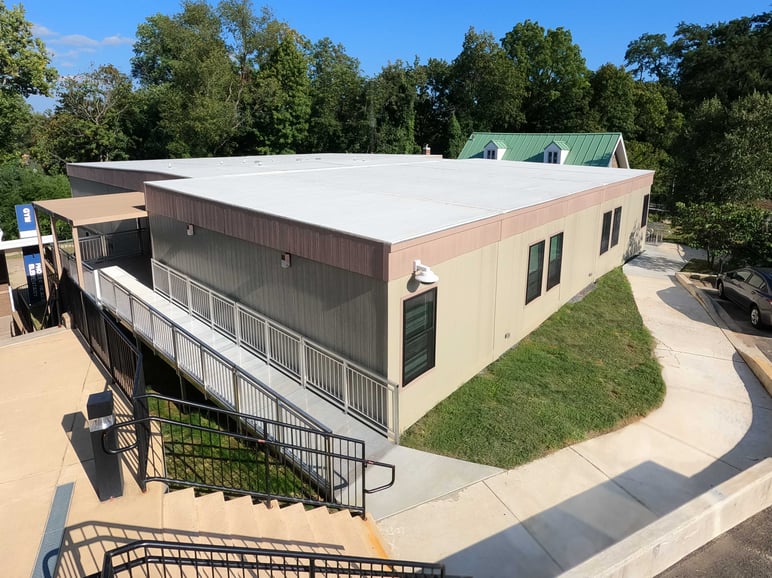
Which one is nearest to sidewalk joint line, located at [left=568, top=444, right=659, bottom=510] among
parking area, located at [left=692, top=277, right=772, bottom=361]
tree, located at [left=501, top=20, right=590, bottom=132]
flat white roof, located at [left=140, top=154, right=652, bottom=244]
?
flat white roof, located at [left=140, top=154, right=652, bottom=244]

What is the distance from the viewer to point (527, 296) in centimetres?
1123

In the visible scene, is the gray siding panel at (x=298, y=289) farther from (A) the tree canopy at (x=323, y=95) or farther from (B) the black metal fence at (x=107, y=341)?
(A) the tree canopy at (x=323, y=95)

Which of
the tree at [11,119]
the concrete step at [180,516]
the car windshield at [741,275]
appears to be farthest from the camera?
the tree at [11,119]

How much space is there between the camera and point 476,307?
30.5 feet

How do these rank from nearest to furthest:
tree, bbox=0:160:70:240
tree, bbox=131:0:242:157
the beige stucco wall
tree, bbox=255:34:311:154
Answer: the beige stucco wall
tree, bbox=0:160:70:240
tree, bbox=131:0:242:157
tree, bbox=255:34:311:154

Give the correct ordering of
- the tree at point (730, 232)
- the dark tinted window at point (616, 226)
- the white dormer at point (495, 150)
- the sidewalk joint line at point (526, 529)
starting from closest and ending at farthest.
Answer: the sidewalk joint line at point (526, 529)
the dark tinted window at point (616, 226)
the tree at point (730, 232)
the white dormer at point (495, 150)

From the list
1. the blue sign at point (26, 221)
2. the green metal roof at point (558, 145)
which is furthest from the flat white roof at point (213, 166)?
the green metal roof at point (558, 145)

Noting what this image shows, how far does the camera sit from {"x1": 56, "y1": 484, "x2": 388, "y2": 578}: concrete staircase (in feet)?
15.5

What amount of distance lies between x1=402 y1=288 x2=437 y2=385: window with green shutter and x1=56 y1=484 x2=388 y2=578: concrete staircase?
2431 millimetres

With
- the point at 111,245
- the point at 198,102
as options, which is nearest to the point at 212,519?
the point at 111,245

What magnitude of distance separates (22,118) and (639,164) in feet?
150

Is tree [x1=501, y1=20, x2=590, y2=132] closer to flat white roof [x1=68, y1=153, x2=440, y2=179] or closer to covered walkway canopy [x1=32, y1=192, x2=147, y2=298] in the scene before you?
flat white roof [x1=68, y1=153, x2=440, y2=179]

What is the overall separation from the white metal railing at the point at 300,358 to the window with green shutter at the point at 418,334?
540 mm

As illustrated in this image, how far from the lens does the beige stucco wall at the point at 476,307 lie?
782 cm
